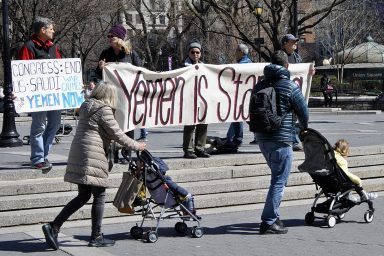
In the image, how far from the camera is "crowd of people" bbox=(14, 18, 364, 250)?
316 inches

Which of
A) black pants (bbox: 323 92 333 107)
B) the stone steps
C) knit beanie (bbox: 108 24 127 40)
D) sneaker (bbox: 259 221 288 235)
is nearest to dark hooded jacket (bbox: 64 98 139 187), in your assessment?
the stone steps

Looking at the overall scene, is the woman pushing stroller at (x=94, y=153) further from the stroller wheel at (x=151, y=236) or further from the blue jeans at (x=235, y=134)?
the blue jeans at (x=235, y=134)

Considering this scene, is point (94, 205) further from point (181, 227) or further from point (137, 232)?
point (181, 227)

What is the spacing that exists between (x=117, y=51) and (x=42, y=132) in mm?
1535

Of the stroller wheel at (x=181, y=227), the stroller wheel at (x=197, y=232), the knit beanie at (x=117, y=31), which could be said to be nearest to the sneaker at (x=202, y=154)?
the knit beanie at (x=117, y=31)

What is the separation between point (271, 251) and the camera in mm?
8023

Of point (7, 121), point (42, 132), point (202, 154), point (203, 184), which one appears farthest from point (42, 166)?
point (7, 121)

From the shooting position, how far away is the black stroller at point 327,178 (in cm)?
926

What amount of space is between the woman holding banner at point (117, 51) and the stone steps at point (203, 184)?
1.09 m

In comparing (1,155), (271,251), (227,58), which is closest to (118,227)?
(271,251)

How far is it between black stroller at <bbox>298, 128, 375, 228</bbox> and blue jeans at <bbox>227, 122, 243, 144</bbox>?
11.7 feet

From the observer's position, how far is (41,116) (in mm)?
10477

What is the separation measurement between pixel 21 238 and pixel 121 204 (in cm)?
122

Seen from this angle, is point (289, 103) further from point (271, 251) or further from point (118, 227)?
point (118, 227)
